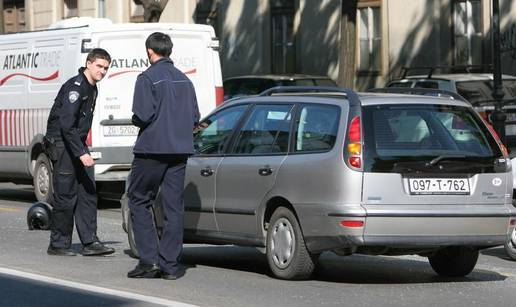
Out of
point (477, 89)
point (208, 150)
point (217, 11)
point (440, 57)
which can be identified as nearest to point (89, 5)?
point (217, 11)

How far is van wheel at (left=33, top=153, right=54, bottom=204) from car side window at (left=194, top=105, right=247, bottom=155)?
7.32 meters

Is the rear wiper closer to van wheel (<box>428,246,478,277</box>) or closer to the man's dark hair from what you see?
van wheel (<box>428,246,478,277</box>)

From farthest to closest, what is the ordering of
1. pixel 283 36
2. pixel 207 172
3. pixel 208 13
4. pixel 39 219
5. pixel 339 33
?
pixel 208 13 → pixel 283 36 → pixel 339 33 → pixel 39 219 → pixel 207 172

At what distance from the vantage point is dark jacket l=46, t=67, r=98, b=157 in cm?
1156

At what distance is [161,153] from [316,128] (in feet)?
3.95

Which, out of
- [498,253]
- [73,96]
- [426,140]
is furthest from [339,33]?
[426,140]

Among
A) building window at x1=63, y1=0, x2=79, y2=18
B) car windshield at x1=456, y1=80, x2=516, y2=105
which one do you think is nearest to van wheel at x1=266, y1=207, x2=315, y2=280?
car windshield at x1=456, y1=80, x2=516, y2=105

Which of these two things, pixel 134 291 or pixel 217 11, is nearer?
pixel 134 291

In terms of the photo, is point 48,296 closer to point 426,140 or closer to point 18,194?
point 426,140

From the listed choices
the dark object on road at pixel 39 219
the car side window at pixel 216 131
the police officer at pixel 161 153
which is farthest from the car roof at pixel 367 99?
the dark object on road at pixel 39 219

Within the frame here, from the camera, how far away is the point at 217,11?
122ft

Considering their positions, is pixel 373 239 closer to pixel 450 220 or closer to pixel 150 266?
pixel 450 220

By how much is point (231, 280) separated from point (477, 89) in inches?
519

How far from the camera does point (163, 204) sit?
1038cm
